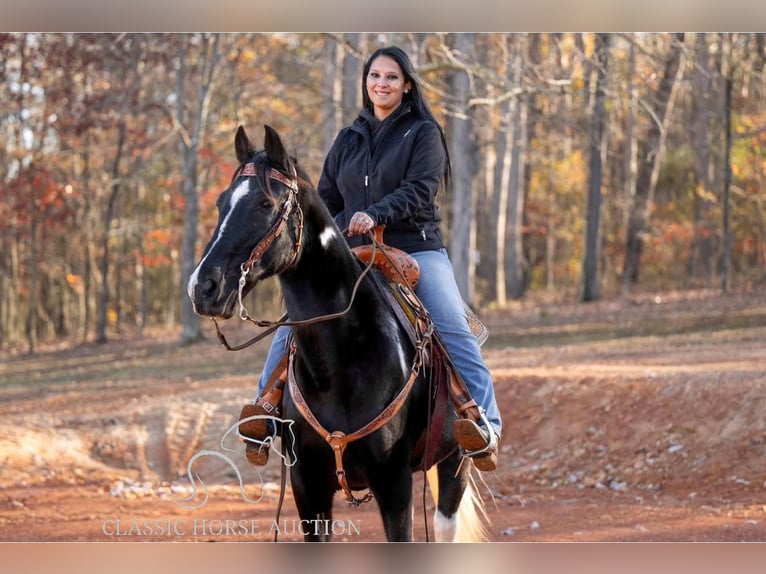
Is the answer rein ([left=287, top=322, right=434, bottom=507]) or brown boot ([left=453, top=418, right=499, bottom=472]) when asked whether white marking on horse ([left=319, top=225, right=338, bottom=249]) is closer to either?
rein ([left=287, top=322, right=434, bottom=507])

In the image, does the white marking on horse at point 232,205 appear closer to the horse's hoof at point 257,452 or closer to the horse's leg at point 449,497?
the horse's hoof at point 257,452

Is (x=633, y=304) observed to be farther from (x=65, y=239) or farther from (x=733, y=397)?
(x=65, y=239)

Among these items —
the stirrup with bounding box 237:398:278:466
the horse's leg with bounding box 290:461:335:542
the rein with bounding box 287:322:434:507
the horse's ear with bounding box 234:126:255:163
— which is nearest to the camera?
the horse's ear with bounding box 234:126:255:163

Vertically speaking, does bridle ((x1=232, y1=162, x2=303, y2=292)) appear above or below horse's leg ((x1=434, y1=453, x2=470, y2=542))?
above

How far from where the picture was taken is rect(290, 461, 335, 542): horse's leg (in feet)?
12.9

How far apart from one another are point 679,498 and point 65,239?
17229mm

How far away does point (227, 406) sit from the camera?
10070 millimetres

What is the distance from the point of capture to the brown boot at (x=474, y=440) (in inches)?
162

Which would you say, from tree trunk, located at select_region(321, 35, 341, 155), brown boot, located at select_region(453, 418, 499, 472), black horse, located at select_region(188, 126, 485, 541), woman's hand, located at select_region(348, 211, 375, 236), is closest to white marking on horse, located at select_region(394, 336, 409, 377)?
black horse, located at select_region(188, 126, 485, 541)

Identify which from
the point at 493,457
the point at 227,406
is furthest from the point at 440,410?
the point at 227,406

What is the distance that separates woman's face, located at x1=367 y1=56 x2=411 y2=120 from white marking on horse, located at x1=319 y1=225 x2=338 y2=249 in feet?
2.74

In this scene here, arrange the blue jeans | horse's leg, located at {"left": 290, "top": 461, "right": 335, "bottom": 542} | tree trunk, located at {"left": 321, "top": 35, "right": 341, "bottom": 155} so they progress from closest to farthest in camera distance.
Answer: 1. horse's leg, located at {"left": 290, "top": 461, "right": 335, "bottom": 542}
2. the blue jeans
3. tree trunk, located at {"left": 321, "top": 35, "right": 341, "bottom": 155}

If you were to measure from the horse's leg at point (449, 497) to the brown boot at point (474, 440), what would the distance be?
0.26 metres

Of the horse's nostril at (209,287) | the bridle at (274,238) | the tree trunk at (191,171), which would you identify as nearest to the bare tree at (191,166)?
the tree trunk at (191,171)
